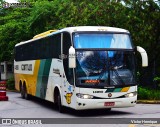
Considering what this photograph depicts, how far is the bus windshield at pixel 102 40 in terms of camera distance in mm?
14367

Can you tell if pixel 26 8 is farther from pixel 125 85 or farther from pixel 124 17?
pixel 125 85


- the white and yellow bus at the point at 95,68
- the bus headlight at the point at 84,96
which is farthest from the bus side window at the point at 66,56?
the bus headlight at the point at 84,96

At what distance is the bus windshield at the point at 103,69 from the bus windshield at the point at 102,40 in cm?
27

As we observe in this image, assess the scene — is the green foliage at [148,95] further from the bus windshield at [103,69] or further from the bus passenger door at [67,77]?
the bus passenger door at [67,77]

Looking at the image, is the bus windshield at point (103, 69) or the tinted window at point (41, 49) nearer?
the bus windshield at point (103, 69)

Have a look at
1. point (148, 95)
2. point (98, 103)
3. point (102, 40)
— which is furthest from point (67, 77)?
point (148, 95)

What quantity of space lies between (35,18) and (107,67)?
720 inches

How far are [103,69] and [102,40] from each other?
1.17 metres

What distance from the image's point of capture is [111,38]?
14742 millimetres

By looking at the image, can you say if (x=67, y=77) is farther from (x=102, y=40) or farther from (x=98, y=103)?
(x=102, y=40)

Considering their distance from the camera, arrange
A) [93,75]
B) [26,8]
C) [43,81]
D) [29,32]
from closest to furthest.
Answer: [93,75]
[43,81]
[29,32]
[26,8]

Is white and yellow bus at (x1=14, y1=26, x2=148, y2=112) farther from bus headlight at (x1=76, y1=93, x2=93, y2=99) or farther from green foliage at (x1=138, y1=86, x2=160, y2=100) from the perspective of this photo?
green foliage at (x1=138, y1=86, x2=160, y2=100)

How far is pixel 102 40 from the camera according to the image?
47.8 feet

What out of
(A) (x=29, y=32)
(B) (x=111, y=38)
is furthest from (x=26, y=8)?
(B) (x=111, y=38)
